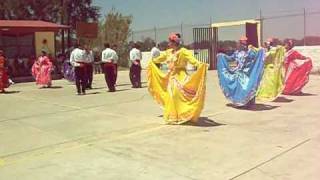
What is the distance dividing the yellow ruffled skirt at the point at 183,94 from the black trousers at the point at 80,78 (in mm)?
6955

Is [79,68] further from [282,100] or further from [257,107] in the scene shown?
[257,107]

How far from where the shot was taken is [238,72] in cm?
1255

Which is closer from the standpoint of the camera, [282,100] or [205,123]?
[205,123]

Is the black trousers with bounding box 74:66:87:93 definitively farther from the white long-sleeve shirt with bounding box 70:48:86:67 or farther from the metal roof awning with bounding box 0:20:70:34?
the metal roof awning with bounding box 0:20:70:34

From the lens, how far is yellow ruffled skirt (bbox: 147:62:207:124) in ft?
33.2

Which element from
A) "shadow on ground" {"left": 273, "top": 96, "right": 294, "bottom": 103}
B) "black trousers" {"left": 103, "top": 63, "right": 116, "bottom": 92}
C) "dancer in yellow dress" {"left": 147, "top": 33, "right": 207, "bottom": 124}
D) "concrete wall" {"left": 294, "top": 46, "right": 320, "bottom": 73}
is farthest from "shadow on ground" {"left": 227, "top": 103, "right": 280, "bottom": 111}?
"concrete wall" {"left": 294, "top": 46, "right": 320, "bottom": 73}

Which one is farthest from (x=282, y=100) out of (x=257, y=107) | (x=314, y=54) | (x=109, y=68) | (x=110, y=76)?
(x=314, y=54)

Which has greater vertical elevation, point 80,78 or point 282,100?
point 80,78

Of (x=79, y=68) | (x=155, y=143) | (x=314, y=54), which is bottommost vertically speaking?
(x=155, y=143)

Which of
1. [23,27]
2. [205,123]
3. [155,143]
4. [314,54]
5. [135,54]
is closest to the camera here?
[155,143]

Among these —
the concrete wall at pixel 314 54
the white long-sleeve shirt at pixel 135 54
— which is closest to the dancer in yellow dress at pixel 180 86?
the white long-sleeve shirt at pixel 135 54

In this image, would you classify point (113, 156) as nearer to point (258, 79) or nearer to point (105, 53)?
point (258, 79)

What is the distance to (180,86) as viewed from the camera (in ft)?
33.8

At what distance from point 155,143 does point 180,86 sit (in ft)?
6.78
